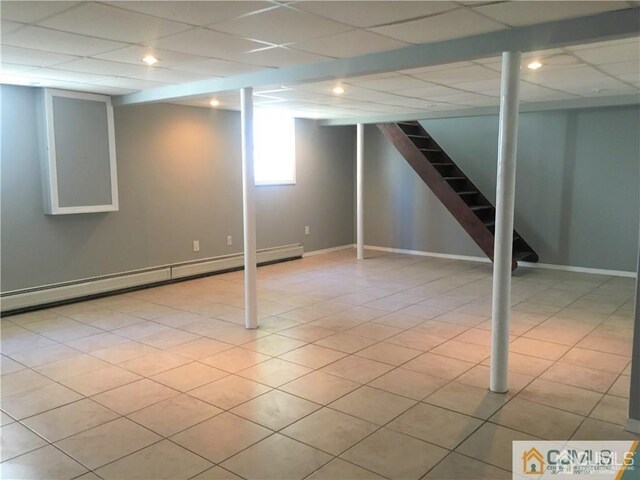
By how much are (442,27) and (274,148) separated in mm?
5525

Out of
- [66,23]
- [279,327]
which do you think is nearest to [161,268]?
[279,327]

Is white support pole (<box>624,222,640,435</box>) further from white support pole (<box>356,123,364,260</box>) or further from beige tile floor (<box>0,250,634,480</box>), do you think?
white support pole (<box>356,123,364,260</box>)

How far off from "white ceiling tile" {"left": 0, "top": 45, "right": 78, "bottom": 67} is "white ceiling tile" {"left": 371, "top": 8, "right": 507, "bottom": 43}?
233 centimetres

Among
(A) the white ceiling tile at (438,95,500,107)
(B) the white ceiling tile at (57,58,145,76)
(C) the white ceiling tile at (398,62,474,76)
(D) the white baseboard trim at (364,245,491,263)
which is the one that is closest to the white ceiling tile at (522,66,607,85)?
(C) the white ceiling tile at (398,62,474,76)

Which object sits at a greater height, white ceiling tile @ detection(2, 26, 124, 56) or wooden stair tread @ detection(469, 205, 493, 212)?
white ceiling tile @ detection(2, 26, 124, 56)

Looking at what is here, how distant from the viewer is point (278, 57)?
3736 millimetres

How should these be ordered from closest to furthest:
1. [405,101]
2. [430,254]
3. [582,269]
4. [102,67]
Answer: [102,67] < [405,101] < [582,269] < [430,254]

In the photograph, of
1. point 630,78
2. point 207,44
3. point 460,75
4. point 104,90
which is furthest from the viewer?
point 104,90

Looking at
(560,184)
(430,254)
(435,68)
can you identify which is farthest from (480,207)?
(435,68)

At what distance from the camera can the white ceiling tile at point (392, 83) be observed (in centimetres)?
463

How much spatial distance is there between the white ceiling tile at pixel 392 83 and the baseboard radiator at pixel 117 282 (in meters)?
3.39

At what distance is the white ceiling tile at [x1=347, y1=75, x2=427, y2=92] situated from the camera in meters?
4.63

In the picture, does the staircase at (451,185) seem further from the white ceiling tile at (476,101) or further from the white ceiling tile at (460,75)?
the white ceiling tile at (460,75)

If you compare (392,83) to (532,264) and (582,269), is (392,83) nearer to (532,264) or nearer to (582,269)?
(532,264)
